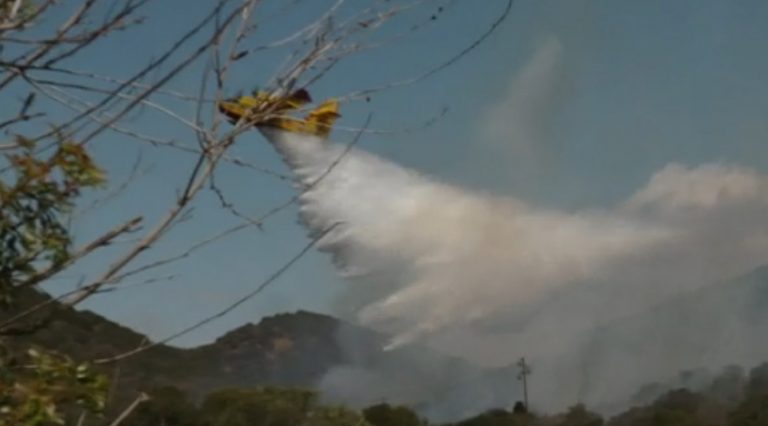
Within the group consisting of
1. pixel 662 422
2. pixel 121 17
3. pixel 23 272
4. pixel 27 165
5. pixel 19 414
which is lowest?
pixel 19 414

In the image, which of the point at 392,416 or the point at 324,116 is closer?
the point at 324,116

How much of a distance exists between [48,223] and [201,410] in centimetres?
9503

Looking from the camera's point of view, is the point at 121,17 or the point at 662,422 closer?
the point at 121,17

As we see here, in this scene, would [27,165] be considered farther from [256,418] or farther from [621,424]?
[621,424]

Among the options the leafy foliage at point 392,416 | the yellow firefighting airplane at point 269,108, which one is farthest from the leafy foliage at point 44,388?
the leafy foliage at point 392,416

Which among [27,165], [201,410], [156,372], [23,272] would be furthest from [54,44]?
[156,372]

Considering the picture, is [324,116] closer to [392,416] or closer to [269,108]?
[269,108]

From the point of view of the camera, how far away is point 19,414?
5938 mm

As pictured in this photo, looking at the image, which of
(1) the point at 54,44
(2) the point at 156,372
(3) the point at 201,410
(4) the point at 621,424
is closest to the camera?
(1) the point at 54,44

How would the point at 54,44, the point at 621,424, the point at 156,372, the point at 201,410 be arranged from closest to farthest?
the point at 54,44 < the point at 201,410 < the point at 621,424 < the point at 156,372

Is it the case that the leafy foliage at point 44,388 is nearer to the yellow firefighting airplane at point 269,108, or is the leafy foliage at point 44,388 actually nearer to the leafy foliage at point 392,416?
the yellow firefighting airplane at point 269,108

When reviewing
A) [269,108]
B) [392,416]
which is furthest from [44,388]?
[392,416]

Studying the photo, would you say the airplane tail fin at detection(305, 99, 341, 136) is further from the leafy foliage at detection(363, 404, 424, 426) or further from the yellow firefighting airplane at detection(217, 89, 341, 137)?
the leafy foliage at detection(363, 404, 424, 426)

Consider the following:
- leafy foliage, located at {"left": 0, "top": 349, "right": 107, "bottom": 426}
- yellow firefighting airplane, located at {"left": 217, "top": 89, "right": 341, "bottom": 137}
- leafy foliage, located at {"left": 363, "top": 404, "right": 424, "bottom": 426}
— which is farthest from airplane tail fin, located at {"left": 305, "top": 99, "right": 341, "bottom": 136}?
leafy foliage, located at {"left": 363, "top": 404, "right": 424, "bottom": 426}
